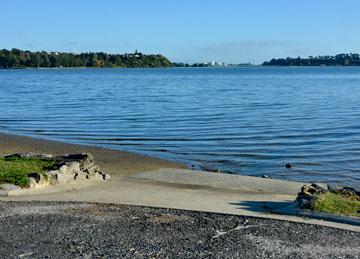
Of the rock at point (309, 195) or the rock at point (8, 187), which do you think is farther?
the rock at point (8, 187)

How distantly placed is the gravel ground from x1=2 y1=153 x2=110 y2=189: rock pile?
2.17 meters

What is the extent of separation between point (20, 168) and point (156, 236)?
5.72 meters

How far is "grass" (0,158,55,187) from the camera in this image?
41.4 feet

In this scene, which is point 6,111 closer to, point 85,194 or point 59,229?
point 85,194

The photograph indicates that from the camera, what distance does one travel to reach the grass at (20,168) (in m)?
12.6

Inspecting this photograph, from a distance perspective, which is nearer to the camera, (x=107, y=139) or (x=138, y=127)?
(x=107, y=139)

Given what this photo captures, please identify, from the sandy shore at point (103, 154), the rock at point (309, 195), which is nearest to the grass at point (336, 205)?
the rock at point (309, 195)

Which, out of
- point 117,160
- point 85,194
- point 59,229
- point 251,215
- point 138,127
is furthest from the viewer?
point 138,127

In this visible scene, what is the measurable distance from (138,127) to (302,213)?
2026 cm

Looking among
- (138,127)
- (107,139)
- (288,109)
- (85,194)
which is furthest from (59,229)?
(288,109)

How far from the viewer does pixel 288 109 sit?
4022cm

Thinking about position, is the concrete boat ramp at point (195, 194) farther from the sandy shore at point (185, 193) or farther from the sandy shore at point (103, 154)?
the sandy shore at point (103, 154)

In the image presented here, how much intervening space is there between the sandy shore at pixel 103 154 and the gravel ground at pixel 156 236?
6294mm

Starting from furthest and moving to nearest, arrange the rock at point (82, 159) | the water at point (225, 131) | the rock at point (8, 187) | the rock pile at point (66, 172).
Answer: the water at point (225, 131) → the rock at point (82, 159) → the rock pile at point (66, 172) → the rock at point (8, 187)
